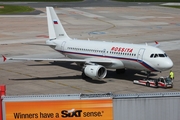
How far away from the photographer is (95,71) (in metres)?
41.8

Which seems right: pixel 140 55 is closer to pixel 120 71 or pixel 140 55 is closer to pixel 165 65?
pixel 165 65

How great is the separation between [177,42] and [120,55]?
34094 millimetres

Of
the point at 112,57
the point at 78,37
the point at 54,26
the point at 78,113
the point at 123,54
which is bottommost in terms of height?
the point at 78,113

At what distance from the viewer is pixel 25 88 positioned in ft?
133

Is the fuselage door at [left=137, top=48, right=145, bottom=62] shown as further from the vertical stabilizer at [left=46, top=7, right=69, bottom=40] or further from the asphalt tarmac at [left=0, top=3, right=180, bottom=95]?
the vertical stabilizer at [left=46, top=7, right=69, bottom=40]

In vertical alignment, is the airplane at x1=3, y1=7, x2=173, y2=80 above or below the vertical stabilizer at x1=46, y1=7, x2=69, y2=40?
below

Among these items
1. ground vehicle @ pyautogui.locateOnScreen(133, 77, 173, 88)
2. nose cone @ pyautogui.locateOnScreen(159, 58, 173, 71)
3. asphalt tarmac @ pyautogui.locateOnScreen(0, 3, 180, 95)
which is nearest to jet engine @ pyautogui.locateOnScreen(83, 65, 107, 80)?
asphalt tarmac @ pyautogui.locateOnScreen(0, 3, 180, 95)

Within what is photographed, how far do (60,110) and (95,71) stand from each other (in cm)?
1998

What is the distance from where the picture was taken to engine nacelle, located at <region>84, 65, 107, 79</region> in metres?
41.9

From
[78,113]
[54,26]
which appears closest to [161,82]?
[54,26]

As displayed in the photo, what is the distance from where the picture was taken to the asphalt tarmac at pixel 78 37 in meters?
41.3

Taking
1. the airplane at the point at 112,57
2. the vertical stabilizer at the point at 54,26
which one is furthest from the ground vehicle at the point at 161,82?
the vertical stabilizer at the point at 54,26

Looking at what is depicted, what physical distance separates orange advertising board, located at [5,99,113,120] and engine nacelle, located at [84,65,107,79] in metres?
19.6

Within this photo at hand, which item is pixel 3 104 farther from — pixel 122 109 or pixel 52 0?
pixel 52 0
